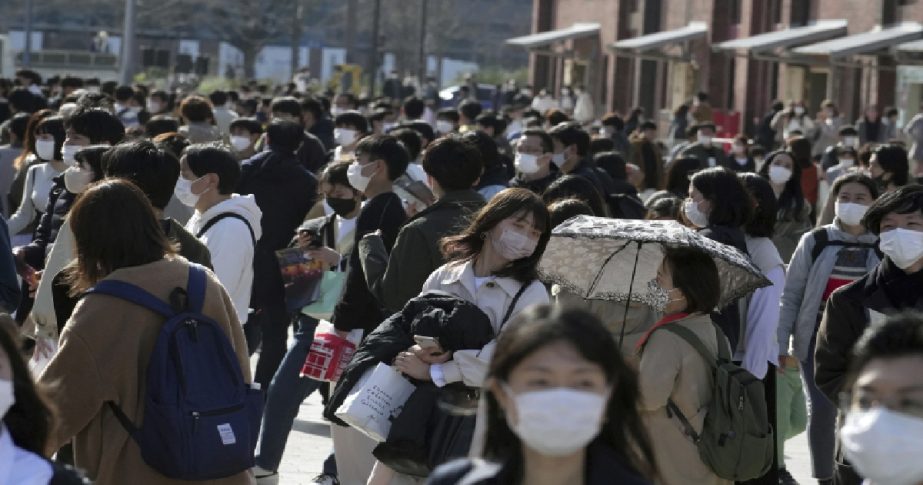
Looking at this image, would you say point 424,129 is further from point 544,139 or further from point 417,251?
point 417,251

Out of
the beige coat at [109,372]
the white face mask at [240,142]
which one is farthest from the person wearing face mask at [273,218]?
the beige coat at [109,372]

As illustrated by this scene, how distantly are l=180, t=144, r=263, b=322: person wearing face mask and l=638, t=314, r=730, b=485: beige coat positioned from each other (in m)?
2.34

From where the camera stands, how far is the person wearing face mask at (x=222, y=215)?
26.2ft

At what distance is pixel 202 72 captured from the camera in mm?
50500

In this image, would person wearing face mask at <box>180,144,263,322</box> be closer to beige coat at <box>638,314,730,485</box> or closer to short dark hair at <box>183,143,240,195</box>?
short dark hair at <box>183,143,240,195</box>

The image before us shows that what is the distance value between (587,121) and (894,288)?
122 feet

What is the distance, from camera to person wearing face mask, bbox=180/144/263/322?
26.2ft

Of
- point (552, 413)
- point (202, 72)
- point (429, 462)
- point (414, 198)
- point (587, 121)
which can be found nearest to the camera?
point (552, 413)

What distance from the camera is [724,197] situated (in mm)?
8375

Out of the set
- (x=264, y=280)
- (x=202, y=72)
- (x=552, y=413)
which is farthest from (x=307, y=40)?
(x=552, y=413)

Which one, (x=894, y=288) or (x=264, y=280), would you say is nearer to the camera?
(x=894, y=288)

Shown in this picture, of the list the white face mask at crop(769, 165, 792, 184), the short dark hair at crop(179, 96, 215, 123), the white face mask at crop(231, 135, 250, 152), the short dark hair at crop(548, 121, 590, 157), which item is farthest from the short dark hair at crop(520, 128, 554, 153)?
the short dark hair at crop(179, 96, 215, 123)

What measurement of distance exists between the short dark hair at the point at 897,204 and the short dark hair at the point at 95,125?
4010mm

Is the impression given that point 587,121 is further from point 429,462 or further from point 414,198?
point 429,462
